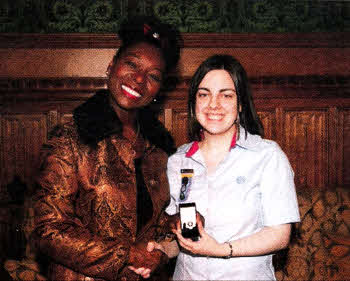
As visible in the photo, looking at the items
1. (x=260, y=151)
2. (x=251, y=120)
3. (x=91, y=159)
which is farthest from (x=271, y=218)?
(x=91, y=159)

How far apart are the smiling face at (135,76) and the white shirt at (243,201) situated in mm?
525

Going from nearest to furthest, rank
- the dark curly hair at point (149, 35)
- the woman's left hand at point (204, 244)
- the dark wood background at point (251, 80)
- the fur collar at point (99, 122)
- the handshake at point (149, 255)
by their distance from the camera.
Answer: the woman's left hand at point (204, 244) < the handshake at point (149, 255) < the fur collar at point (99, 122) < the dark curly hair at point (149, 35) < the dark wood background at point (251, 80)

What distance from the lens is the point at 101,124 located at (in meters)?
1.96

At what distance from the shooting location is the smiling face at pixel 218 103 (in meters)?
1.88

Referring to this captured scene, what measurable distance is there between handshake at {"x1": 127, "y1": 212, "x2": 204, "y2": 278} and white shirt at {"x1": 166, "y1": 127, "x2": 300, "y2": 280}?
117mm

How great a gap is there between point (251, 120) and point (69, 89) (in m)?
2.18

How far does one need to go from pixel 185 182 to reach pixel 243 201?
308 millimetres

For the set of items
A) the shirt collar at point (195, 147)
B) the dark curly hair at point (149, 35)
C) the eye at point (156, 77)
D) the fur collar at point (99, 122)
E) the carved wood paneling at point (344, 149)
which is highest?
the dark curly hair at point (149, 35)

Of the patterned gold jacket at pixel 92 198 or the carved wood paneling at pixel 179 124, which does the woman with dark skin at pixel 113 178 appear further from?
the carved wood paneling at pixel 179 124

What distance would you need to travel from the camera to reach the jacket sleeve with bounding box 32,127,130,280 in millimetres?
1733

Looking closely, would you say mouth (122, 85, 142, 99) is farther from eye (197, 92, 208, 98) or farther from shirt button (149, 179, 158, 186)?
shirt button (149, 179, 158, 186)

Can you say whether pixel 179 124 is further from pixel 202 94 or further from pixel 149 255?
pixel 149 255

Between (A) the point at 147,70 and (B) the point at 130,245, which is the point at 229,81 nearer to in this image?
(A) the point at 147,70

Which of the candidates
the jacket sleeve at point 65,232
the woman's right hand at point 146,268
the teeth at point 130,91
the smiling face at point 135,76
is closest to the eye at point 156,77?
the smiling face at point 135,76
